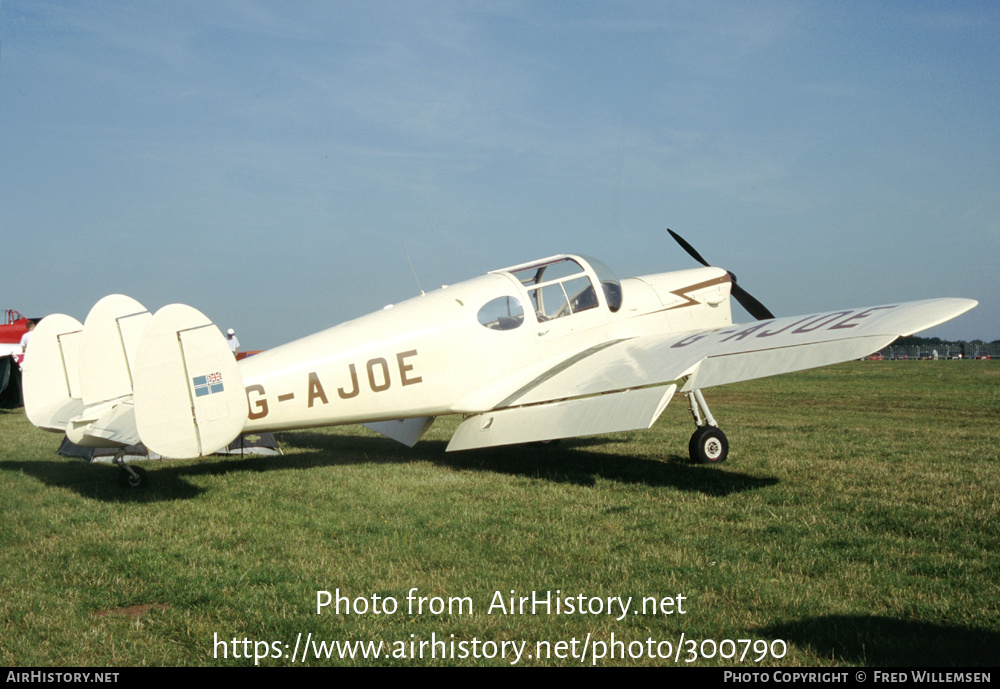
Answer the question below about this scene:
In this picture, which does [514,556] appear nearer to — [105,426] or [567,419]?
[567,419]

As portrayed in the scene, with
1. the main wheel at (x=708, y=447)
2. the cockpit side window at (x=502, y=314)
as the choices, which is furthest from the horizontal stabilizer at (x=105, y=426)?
the main wheel at (x=708, y=447)

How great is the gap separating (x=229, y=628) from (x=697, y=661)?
2.07 m

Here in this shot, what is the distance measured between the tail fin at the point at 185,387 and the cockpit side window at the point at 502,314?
112 inches

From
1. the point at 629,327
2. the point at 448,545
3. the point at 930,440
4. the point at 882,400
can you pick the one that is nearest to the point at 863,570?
the point at 448,545

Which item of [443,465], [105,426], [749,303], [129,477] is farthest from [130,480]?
[749,303]

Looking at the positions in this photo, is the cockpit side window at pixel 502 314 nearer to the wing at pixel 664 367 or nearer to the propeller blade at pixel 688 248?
the wing at pixel 664 367

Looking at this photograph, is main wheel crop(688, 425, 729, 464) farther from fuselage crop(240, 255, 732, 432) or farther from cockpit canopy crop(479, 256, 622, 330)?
cockpit canopy crop(479, 256, 622, 330)

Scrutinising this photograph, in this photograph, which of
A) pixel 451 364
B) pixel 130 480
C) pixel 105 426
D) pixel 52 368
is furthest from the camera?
pixel 451 364

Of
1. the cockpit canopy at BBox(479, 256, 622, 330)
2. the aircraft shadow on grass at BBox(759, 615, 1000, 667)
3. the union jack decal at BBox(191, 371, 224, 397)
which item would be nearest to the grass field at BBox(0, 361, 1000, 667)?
the aircraft shadow on grass at BBox(759, 615, 1000, 667)

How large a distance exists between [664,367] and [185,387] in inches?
→ 168

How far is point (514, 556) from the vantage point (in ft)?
14.5

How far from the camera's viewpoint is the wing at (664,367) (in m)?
6.22

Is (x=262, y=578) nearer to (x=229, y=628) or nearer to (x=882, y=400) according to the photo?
(x=229, y=628)

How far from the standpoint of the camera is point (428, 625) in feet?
11.2
